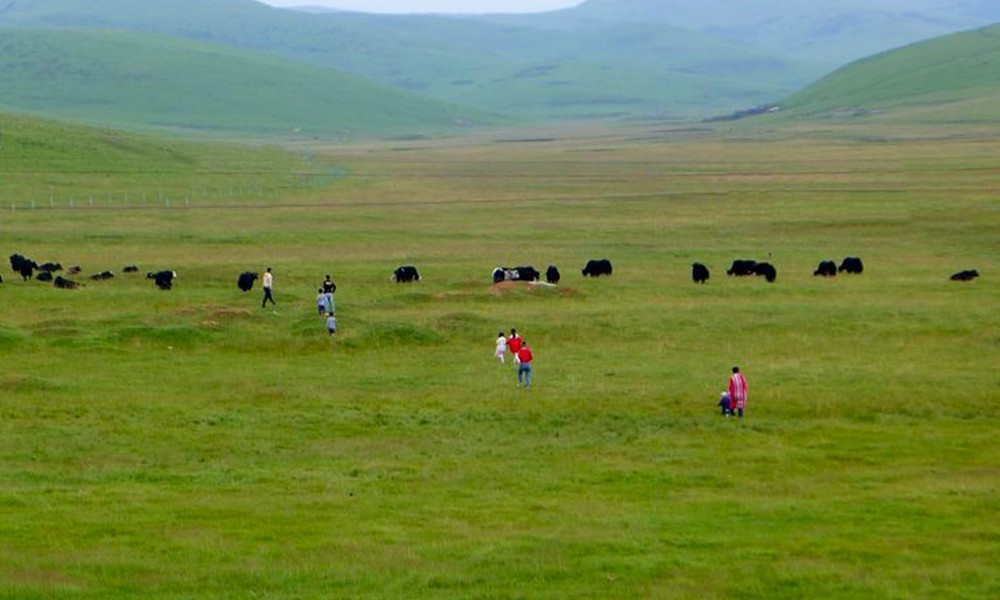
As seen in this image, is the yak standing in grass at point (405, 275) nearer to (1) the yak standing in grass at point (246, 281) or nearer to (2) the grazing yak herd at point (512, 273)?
(2) the grazing yak herd at point (512, 273)

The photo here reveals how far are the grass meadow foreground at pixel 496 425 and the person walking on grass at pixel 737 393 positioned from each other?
0.45 meters

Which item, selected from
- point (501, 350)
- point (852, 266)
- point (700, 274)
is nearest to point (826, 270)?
point (852, 266)

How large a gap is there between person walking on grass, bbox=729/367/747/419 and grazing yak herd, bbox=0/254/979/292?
19.1 metres

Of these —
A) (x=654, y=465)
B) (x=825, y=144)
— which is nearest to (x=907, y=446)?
(x=654, y=465)

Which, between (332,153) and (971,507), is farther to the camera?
(332,153)

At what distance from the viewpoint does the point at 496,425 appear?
90.3 feet

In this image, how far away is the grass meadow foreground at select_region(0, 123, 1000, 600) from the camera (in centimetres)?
1809

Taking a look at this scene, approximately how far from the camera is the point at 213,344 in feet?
119

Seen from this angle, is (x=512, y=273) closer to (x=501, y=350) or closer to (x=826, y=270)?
(x=826, y=270)

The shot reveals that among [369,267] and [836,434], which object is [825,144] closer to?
[369,267]

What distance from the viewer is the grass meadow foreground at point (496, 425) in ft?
59.4

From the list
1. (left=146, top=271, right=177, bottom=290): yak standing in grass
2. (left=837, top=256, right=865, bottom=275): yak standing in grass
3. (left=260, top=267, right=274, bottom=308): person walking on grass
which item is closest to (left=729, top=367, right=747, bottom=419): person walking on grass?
(left=260, top=267, right=274, bottom=308): person walking on grass

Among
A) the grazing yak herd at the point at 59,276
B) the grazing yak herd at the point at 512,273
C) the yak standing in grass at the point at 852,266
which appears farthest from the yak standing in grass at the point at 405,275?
the yak standing in grass at the point at 852,266

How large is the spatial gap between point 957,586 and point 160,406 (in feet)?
53.1
